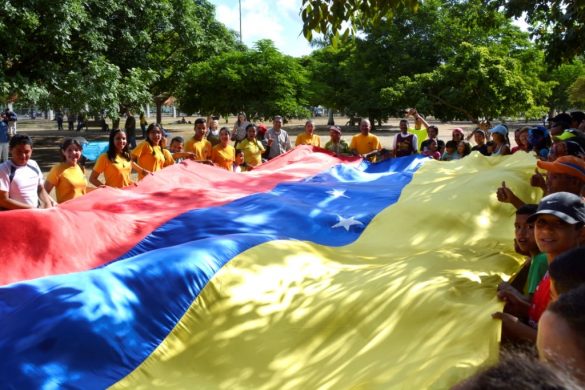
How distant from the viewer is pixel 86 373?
3.14 m

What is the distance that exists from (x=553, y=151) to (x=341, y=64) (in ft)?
97.6

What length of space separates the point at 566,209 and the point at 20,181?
4.27 metres

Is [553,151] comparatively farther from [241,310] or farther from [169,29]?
[169,29]

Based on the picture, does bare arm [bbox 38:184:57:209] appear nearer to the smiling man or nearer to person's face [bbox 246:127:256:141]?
the smiling man

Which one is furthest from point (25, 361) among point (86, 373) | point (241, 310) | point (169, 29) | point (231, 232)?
point (169, 29)

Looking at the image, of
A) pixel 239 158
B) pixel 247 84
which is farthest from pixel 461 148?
pixel 247 84

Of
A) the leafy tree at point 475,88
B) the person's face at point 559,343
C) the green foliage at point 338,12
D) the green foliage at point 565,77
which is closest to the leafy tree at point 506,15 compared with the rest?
the green foliage at point 338,12

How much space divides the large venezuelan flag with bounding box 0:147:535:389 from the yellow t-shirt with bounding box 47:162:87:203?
257 mm

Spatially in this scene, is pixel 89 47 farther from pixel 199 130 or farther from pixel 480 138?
pixel 480 138

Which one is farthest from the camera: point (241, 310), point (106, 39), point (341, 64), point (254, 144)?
point (341, 64)

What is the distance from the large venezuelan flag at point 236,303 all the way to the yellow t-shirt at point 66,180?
0.26m

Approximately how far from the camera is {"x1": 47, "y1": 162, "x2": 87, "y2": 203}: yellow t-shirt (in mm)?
5812

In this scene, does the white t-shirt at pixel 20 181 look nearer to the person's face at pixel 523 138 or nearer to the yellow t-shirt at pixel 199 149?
the yellow t-shirt at pixel 199 149

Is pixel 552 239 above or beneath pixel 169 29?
beneath
